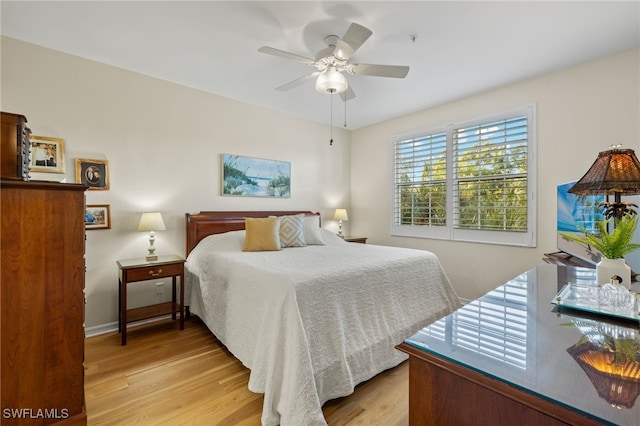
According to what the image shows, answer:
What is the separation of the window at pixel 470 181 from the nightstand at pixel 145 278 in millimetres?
3100

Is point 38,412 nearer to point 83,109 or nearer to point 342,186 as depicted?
point 83,109

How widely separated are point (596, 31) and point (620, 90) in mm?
701

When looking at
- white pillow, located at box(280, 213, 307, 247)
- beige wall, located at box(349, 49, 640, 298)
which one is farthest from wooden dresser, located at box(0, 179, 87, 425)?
beige wall, located at box(349, 49, 640, 298)

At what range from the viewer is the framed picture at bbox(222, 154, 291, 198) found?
3.69 metres

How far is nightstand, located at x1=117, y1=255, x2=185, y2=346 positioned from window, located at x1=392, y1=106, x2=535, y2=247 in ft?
10.2

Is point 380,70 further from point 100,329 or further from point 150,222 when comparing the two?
point 100,329

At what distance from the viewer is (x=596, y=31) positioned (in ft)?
7.53

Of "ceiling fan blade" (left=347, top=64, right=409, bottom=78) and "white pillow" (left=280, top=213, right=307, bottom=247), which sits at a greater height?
"ceiling fan blade" (left=347, top=64, right=409, bottom=78)

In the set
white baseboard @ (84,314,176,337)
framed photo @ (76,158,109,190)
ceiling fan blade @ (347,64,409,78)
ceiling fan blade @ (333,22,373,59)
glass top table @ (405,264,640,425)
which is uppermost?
ceiling fan blade @ (333,22,373,59)

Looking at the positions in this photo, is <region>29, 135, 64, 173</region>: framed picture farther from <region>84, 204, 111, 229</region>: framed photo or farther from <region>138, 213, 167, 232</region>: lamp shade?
<region>138, 213, 167, 232</region>: lamp shade

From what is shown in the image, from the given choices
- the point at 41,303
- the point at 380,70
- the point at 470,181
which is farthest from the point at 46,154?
the point at 470,181

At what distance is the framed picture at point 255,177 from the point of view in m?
3.69

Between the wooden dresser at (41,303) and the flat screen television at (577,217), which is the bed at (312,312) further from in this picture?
the flat screen television at (577,217)

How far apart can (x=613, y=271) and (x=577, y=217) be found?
56.9 inches
